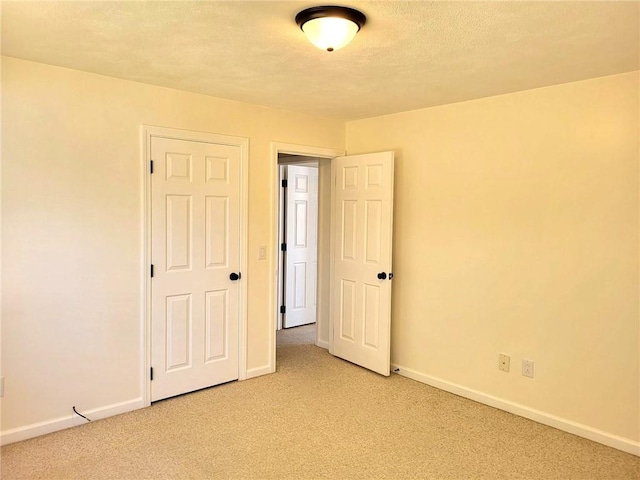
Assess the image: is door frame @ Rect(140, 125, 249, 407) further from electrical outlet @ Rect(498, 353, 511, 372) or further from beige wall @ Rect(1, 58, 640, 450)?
electrical outlet @ Rect(498, 353, 511, 372)

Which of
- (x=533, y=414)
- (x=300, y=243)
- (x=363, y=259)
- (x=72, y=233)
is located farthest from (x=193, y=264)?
(x=533, y=414)

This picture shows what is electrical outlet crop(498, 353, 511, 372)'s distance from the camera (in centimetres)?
331

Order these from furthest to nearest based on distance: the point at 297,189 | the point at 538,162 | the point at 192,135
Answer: the point at 297,189 → the point at 192,135 → the point at 538,162

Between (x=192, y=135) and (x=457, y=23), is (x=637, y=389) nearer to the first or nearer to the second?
(x=457, y=23)

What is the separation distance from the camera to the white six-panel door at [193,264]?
331cm

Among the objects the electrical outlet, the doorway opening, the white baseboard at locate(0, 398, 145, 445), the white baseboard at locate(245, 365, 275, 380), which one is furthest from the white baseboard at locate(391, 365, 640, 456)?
the white baseboard at locate(0, 398, 145, 445)

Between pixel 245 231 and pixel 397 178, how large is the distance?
4.70ft

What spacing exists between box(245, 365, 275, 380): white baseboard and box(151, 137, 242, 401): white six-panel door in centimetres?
14

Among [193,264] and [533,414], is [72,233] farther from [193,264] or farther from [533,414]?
[533,414]

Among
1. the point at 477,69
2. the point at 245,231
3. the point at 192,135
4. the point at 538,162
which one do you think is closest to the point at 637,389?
the point at 538,162

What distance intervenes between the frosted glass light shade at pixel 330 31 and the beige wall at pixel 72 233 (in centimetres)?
164

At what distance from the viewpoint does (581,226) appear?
2914mm

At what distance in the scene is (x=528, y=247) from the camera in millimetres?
3170

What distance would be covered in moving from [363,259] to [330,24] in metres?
2.45
